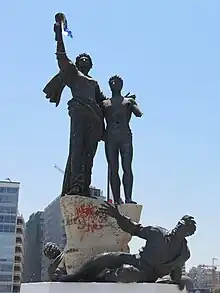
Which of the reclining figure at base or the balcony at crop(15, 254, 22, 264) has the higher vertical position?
the balcony at crop(15, 254, 22, 264)

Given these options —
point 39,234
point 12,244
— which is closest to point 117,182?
point 12,244

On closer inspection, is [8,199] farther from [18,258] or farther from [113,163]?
[113,163]

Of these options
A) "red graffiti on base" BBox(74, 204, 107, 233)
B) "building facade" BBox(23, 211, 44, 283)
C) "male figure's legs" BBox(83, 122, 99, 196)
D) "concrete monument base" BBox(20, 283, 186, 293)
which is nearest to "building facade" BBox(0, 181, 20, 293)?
"building facade" BBox(23, 211, 44, 283)

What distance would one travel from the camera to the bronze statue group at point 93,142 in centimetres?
916

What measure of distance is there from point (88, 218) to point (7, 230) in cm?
8114

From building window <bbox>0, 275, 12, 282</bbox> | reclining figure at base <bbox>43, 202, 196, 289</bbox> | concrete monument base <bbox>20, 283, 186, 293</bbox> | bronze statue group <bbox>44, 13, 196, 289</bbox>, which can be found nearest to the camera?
concrete monument base <bbox>20, 283, 186, 293</bbox>

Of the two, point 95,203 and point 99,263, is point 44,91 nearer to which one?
point 95,203

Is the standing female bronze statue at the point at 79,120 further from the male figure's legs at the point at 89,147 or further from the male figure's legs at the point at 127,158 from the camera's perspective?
the male figure's legs at the point at 127,158

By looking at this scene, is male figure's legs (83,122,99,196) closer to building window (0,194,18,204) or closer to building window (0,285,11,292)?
building window (0,285,11,292)

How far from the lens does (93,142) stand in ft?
35.5

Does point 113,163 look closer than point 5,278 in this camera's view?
Yes

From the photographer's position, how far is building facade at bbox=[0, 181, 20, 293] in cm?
8550

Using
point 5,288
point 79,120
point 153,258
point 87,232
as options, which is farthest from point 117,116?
point 5,288

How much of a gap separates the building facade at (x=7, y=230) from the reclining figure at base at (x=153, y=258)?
7866 centimetres
